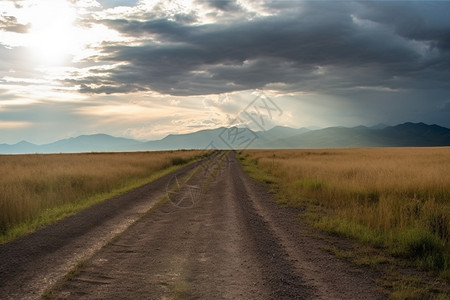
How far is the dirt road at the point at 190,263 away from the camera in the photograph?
561 centimetres

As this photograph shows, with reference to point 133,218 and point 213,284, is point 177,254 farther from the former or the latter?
point 133,218

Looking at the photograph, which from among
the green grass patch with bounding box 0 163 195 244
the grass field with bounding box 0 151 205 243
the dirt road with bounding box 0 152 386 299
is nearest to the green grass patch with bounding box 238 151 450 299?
the dirt road with bounding box 0 152 386 299

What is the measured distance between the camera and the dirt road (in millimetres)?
5605

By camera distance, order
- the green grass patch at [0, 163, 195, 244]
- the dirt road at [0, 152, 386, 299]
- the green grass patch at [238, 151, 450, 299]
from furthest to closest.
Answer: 1. the green grass patch at [0, 163, 195, 244]
2. the green grass patch at [238, 151, 450, 299]
3. the dirt road at [0, 152, 386, 299]

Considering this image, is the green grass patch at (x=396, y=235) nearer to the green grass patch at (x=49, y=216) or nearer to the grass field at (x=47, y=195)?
the green grass patch at (x=49, y=216)

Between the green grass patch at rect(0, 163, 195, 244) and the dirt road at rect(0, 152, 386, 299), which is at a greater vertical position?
the green grass patch at rect(0, 163, 195, 244)

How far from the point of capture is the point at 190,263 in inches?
277

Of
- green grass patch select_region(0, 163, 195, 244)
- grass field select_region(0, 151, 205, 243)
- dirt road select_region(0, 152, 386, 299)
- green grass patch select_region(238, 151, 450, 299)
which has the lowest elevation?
green grass patch select_region(238, 151, 450, 299)

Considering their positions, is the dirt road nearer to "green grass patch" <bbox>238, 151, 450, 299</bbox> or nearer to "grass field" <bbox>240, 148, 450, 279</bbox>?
"green grass patch" <bbox>238, 151, 450, 299</bbox>

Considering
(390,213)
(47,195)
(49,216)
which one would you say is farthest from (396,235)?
(47,195)

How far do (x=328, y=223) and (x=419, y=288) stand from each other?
15.7 ft

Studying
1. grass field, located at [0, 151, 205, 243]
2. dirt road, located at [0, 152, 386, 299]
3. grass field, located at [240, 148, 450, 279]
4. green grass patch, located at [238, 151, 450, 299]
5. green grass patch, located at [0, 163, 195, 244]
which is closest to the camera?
dirt road, located at [0, 152, 386, 299]

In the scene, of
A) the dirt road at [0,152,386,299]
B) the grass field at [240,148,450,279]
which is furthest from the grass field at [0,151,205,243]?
the grass field at [240,148,450,279]

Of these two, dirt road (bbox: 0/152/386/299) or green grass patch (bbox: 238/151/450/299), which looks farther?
green grass patch (bbox: 238/151/450/299)
